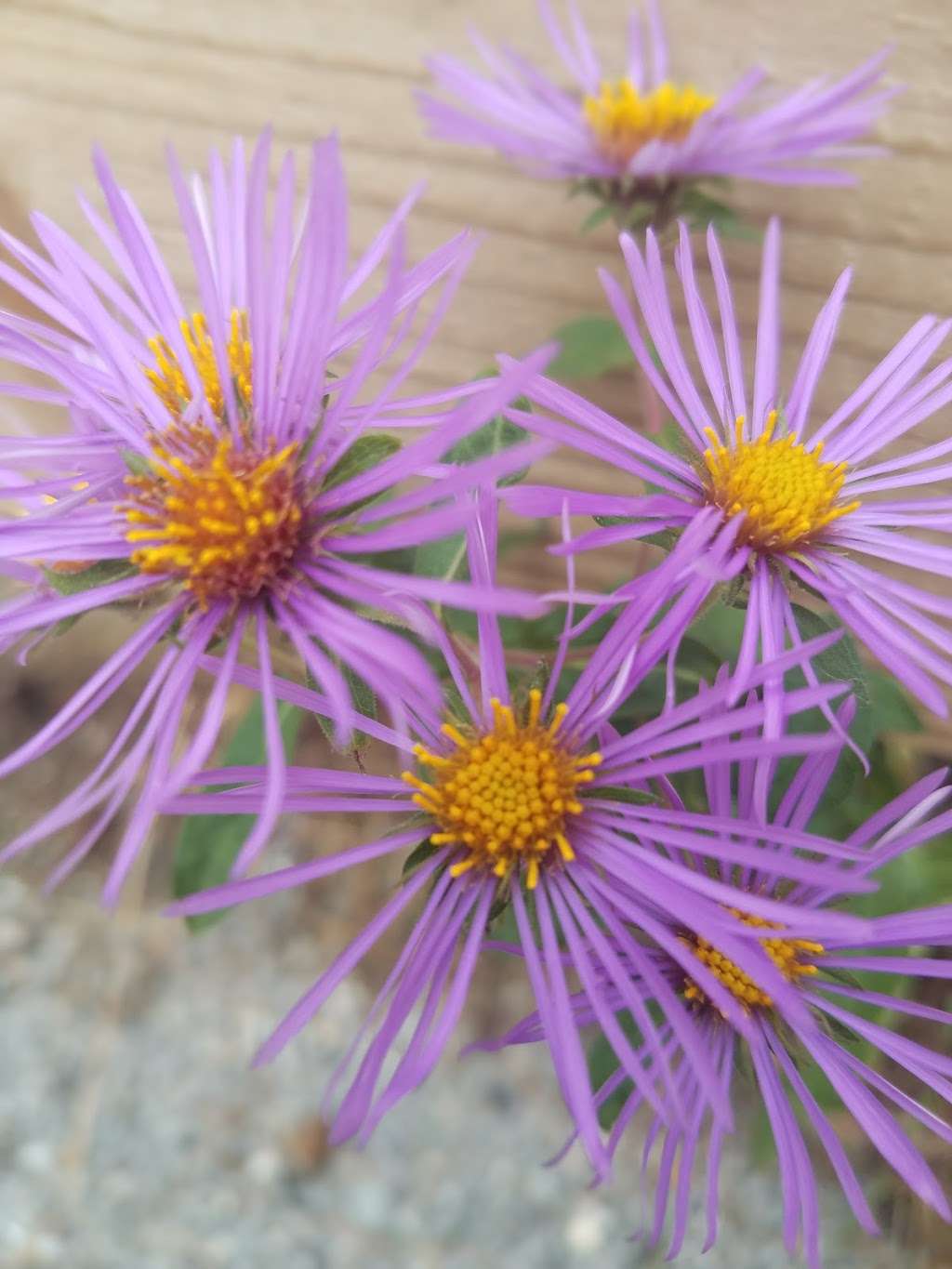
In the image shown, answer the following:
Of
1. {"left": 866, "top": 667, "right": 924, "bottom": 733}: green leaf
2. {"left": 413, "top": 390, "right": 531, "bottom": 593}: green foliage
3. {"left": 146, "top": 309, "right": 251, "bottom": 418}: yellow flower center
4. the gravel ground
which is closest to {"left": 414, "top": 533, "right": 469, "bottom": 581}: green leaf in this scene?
{"left": 413, "top": 390, "right": 531, "bottom": 593}: green foliage

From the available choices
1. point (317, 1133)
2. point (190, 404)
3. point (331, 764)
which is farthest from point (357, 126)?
point (317, 1133)

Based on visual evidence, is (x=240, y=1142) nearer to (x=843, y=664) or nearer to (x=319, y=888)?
(x=319, y=888)

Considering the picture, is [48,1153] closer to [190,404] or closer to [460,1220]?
[460,1220]

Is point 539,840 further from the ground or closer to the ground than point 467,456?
closer to the ground

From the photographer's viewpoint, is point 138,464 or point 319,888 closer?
point 138,464

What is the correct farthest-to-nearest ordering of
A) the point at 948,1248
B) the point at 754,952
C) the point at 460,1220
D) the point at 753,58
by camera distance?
the point at 460,1220
the point at 948,1248
the point at 753,58
the point at 754,952

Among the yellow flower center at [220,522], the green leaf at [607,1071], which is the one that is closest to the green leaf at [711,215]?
the yellow flower center at [220,522]

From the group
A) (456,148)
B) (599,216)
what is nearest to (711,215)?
(599,216)
